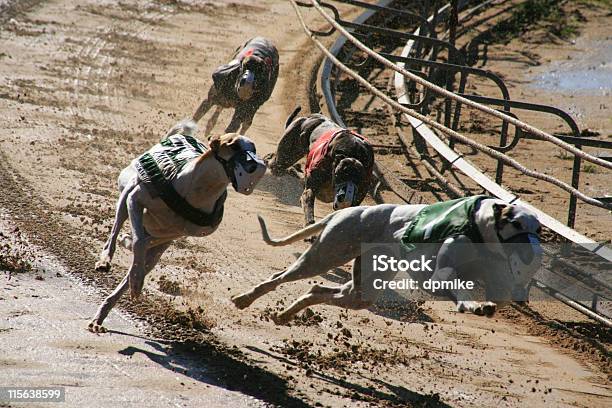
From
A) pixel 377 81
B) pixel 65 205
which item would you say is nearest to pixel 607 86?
pixel 377 81

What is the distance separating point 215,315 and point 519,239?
2.21m

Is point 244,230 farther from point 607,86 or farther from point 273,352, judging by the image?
point 607,86

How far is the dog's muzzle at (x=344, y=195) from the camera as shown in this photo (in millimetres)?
7047

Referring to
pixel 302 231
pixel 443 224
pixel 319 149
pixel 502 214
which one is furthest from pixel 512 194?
pixel 502 214

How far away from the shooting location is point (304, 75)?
12.8 metres

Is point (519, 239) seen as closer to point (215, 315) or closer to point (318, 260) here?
point (318, 260)

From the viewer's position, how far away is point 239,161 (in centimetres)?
535

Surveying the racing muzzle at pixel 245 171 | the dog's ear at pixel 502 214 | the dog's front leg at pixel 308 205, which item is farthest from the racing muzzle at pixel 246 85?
the dog's ear at pixel 502 214

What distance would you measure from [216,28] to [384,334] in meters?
9.86

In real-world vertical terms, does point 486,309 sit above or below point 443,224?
below

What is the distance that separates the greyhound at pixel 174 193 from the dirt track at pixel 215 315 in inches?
17.0

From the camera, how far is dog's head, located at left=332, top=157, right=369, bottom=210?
23.2 feet

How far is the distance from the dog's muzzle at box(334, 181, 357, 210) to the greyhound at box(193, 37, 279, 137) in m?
A: 2.58

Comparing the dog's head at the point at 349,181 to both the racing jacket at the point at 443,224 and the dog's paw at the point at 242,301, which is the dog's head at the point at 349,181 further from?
the racing jacket at the point at 443,224
